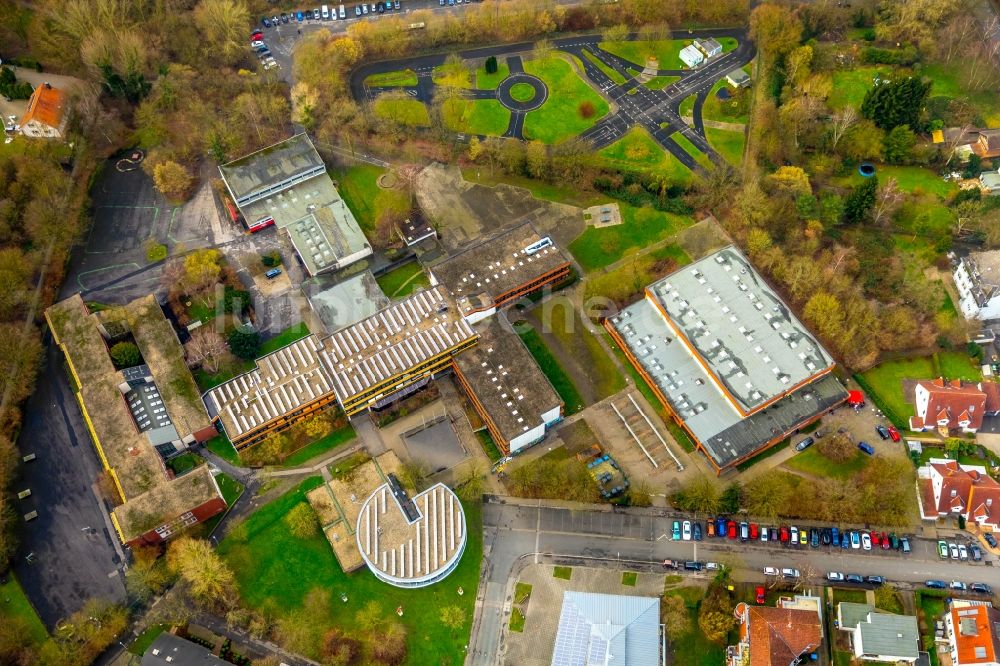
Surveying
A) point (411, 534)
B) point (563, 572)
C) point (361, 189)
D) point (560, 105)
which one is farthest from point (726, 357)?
point (361, 189)

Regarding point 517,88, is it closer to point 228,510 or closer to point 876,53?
point 876,53

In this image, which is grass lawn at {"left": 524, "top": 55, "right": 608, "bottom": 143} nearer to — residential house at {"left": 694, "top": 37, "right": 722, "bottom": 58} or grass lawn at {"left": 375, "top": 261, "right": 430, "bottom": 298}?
residential house at {"left": 694, "top": 37, "right": 722, "bottom": 58}

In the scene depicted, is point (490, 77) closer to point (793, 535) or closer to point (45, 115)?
point (45, 115)

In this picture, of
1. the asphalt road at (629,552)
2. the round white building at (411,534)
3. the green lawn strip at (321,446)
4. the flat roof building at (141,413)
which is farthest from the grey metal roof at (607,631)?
the flat roof building at (141,413)

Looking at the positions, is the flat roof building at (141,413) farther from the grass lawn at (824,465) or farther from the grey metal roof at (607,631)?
the grass lawn at (824,465)

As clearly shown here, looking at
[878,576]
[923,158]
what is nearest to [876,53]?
[923,158]
